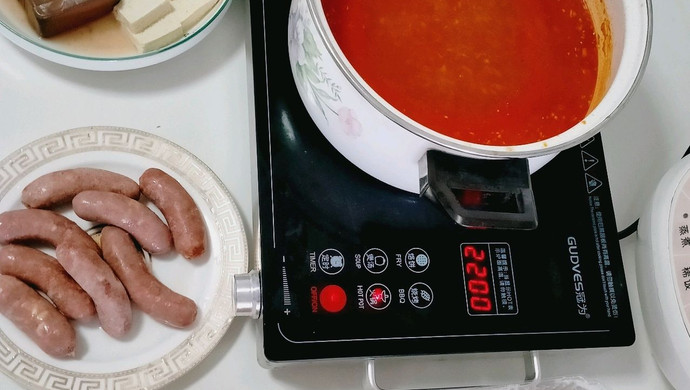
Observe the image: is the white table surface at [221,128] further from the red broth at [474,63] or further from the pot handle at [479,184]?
the pot handle at [479,184]

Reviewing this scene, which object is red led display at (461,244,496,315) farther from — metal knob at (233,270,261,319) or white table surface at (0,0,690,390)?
metal knob at (233,270,261,319)

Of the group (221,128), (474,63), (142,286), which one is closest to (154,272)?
(142,286)

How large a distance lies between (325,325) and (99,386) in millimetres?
252

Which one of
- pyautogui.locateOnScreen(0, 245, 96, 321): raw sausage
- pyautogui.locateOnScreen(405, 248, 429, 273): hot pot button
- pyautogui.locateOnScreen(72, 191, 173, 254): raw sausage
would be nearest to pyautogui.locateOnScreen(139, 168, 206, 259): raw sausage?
pyautogui.locateOnScreen(72, 191, 173, 254): raw sausage

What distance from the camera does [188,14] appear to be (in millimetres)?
846

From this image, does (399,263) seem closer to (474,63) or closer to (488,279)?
(488,279)

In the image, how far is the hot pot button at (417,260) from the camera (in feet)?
2.57

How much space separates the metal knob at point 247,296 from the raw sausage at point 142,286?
57mm

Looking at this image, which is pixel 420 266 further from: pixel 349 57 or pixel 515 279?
pixel 349 57

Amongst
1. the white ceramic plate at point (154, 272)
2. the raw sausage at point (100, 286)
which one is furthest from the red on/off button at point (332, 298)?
the raw sausage at point (100, 286)

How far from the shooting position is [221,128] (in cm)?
89

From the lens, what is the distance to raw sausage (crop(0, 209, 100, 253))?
0.74 metres

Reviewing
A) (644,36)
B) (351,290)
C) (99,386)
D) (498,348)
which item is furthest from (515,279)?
(99,386)

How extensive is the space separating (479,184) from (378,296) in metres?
0.20
